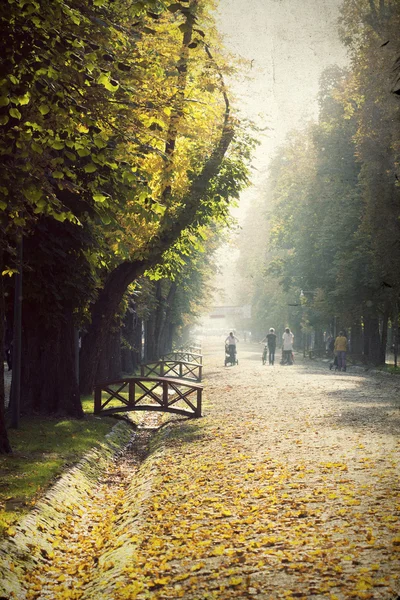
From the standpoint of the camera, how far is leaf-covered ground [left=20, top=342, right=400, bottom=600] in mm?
5969

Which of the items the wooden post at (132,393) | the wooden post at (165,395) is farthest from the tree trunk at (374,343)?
the wooden post at (132,393)

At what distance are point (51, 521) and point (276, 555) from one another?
10.9 ft

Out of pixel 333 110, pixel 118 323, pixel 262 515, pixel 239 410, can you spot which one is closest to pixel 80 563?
pixel 262 515

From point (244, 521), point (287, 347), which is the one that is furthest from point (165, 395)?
point (287, 347)

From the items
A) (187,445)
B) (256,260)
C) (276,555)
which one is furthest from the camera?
(256,260)

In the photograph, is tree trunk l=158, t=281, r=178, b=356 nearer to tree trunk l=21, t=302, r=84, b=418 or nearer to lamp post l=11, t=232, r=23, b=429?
tree trunk l=21, t=302, r=84, b=418

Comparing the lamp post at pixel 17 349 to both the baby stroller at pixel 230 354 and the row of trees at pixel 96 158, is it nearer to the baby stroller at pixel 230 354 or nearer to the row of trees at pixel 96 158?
the row of trees at pixel 96 158

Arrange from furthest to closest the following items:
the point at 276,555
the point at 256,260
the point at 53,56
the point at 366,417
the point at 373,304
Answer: the point at 256,260
the point at 373,304
the point at 366,417
the point at 53,56
the point at 276,555

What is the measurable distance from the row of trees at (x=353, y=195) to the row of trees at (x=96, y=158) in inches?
248

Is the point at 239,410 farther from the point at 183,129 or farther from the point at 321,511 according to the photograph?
the point at 321,511

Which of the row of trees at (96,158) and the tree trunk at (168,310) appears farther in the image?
the tree trunk at (168,310)

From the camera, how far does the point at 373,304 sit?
3778 cm

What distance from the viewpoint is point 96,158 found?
29.1 ft

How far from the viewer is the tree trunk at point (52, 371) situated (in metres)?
16.7
